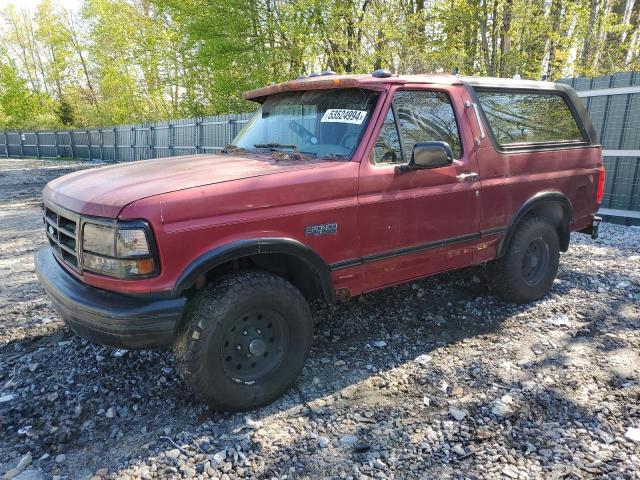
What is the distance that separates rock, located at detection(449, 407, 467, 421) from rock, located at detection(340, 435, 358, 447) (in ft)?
2.21

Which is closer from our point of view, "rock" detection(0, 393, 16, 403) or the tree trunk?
"rock" detection(0, 393, 16, 403)

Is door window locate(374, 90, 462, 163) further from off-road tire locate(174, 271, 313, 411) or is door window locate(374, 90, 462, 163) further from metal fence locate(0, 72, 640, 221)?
metal fence locate(0, 72, 640, 221)

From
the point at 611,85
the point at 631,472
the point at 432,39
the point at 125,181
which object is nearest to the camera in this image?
the point at 631,472

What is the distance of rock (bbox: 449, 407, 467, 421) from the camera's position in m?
2.92

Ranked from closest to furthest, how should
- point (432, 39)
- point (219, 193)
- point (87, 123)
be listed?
point (219, 193), point (432, 39), point (87, 123)

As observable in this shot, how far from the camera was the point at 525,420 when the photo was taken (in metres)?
2.87

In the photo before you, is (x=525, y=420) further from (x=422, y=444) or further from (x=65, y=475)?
(x=65, y=475)

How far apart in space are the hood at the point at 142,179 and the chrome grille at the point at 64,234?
0.06 meters

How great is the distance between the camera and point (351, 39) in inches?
608

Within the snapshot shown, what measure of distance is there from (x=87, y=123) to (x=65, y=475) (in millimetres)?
42926

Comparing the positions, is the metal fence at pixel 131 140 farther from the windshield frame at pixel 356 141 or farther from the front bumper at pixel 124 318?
the front bumper at pixel 124 318

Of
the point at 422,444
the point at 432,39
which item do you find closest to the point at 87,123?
the point at 432,39

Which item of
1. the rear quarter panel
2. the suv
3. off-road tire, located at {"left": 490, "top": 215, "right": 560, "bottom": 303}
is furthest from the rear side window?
off-road tire, located at {"left": 490, "top": 215, "right": 560, "bottom": 303}

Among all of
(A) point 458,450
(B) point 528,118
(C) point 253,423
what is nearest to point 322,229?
(C) point 253,423
